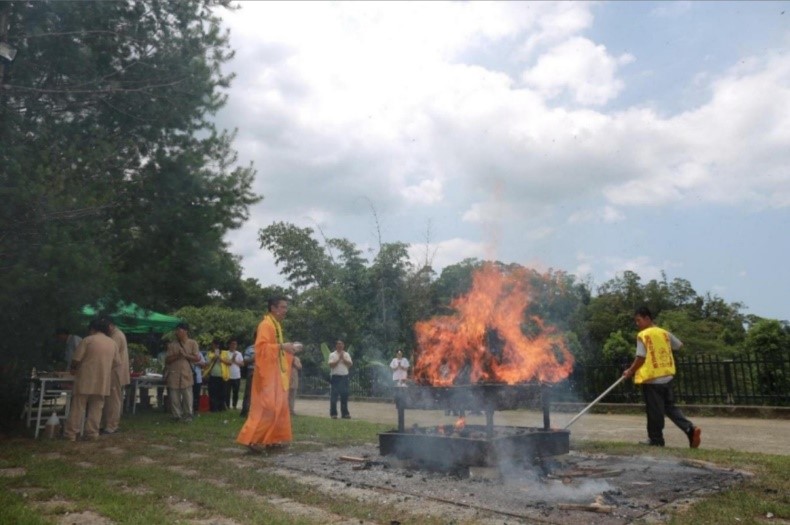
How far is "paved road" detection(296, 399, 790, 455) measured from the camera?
895 cm

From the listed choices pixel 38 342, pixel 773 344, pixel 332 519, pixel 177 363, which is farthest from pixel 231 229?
pixel 773 344

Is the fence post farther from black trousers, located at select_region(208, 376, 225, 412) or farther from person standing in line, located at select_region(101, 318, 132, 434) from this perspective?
person standing in line, located at select_region(101, 318, 132, 434)

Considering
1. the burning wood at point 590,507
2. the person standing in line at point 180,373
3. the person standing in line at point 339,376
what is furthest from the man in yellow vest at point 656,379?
the person standing in line at point 180,373

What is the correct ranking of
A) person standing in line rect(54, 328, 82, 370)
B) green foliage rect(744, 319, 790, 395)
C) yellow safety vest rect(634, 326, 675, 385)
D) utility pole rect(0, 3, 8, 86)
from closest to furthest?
utility pole rect(0, 3, 8, 86), yellow safety vest rect(634, 326, 675, 385), person standing in line rect(54, 328, 82, 370), green foliage rect(744, 319, 790, 395)

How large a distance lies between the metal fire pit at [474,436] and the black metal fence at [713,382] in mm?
7839

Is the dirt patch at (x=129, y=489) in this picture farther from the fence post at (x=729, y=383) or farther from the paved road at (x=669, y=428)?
the fence post at (x=729, y=383)

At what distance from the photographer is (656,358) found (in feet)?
28.2

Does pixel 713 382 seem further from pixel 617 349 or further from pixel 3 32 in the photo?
pixel 3 32

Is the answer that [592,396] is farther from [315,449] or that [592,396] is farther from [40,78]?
[40,78]

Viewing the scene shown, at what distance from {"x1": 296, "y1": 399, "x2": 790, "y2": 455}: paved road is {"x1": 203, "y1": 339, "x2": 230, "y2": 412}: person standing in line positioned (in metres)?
3.56

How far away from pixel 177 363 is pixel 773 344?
1340 centimetres

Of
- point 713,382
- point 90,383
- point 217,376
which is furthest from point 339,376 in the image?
point 713,382

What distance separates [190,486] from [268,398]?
9.16ft

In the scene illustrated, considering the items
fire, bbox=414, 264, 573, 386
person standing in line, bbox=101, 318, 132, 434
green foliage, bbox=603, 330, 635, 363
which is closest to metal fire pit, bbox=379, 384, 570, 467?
fire, bbox=414, 264, 573, 386
